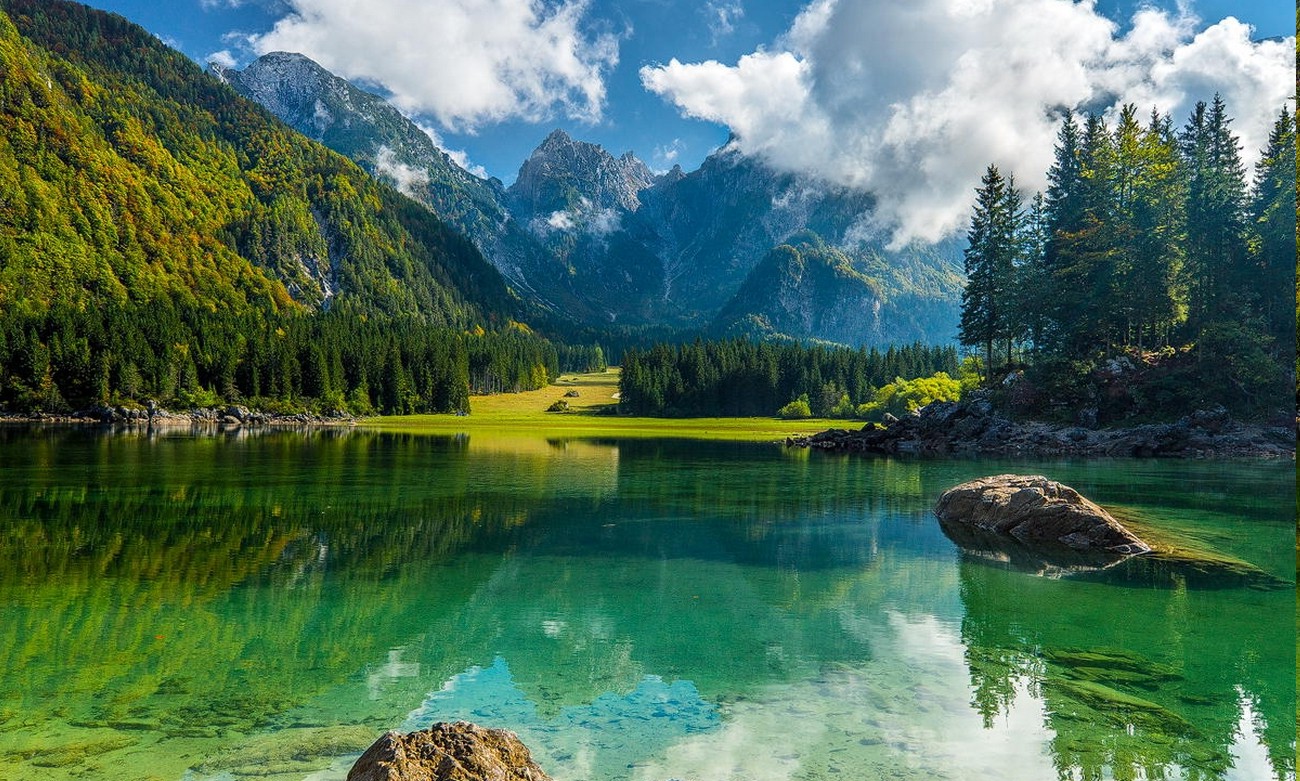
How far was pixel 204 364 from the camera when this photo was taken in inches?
6329

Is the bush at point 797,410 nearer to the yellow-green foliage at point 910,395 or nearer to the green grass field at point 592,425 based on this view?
the green grass field at point 592,425

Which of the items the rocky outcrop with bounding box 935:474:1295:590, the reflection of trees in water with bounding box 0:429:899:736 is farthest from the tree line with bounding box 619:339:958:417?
the rocky outcrop with bounding box 935:474:1295:590

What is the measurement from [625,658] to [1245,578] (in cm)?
1992

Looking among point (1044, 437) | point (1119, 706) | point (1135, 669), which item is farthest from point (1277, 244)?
point (1119, 706)

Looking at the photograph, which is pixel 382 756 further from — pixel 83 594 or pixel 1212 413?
pixel 1212 413

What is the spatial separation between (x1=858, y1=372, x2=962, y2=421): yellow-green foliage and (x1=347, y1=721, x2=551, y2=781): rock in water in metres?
132

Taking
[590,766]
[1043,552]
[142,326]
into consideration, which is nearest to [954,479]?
[1043,552]

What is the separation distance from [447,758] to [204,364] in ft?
590

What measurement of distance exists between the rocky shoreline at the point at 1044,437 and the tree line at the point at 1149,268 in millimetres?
3536

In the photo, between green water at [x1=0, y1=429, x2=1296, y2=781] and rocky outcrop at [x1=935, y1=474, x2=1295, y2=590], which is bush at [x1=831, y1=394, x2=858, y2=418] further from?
rocky outcrop at [x1=935, y1=474, x2=1295, y2=590]

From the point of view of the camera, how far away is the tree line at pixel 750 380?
616 ft

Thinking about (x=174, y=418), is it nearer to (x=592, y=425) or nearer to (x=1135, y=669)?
(x=592, y=425)

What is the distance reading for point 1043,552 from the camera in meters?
27.0

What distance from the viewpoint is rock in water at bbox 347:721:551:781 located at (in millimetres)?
7488
